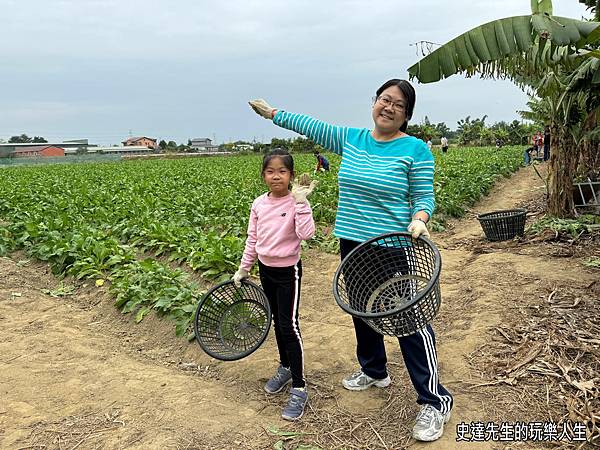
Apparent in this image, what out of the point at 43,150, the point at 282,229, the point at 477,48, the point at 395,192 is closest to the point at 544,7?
the point at 477,48

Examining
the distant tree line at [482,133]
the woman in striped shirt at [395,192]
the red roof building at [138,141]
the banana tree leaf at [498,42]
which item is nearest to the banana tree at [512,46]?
the banana tree leaf at [498,42]

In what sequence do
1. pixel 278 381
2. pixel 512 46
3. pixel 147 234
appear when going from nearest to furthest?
1. pixel 278 381
2. pixel 512 46
3. pixel 147 234

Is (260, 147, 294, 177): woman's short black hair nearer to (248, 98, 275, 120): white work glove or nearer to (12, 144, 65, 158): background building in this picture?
(248, 98, 275, 120): white work glove

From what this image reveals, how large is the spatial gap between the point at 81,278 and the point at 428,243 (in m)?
5.35

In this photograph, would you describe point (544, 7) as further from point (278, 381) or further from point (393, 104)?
point (278, 381)

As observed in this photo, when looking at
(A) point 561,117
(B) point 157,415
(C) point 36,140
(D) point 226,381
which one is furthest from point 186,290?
(C) point 36,140

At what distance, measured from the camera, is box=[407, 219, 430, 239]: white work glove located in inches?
109

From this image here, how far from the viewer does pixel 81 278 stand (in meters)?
6.76

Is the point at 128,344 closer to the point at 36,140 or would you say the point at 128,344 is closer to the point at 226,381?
the point at 226,381

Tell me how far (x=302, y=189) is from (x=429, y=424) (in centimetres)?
155

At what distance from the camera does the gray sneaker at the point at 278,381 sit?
144 inches

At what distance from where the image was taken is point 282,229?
127 inches

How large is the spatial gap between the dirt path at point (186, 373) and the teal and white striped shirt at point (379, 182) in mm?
1231

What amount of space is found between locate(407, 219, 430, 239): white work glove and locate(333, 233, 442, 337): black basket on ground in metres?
0.05
